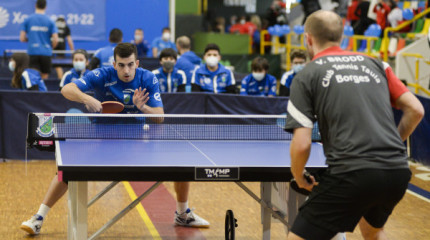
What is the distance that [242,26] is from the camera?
78.8 ft

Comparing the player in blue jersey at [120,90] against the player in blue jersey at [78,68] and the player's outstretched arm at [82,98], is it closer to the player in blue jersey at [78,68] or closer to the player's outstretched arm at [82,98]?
the player's outstretched arm at [82,98]

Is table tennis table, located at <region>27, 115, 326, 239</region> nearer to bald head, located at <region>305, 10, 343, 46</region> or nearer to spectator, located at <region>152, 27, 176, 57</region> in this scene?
bald head, located at <region>305, 10, 343, 46</region>

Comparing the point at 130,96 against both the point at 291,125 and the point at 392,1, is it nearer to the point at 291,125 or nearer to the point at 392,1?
the point at 291,125

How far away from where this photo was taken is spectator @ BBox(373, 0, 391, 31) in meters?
16.6

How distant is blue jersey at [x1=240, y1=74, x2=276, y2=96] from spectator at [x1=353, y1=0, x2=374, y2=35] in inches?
298

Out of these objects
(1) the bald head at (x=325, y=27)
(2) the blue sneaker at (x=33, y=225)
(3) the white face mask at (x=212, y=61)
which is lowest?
(2) the blue sneaker at (x=33, y=225)

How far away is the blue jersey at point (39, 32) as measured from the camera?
13.4m

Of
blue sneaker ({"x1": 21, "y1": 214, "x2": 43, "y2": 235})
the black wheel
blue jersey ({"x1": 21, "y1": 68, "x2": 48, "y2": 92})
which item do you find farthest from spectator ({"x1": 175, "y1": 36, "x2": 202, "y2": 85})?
the black wheel

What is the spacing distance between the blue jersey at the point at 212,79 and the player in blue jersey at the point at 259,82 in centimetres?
32

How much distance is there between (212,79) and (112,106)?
16.3 feet

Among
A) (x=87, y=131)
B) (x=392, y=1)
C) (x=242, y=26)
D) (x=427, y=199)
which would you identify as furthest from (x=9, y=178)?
(x=242, y=26)

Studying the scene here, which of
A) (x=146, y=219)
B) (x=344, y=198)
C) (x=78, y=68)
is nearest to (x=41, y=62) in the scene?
(x=78, y=68)

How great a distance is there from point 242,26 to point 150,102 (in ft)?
58.8

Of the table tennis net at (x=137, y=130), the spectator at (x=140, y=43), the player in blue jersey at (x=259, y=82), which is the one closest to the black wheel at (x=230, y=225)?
the table tennis net at (x=137, y=130)
